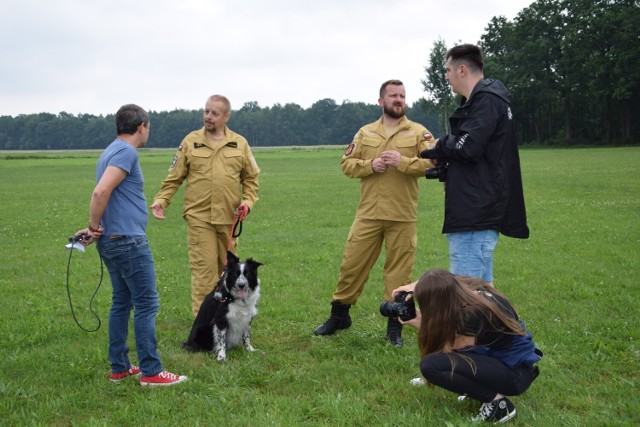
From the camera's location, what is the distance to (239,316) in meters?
5.82

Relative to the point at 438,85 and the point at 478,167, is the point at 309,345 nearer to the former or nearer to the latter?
the point at 478,167

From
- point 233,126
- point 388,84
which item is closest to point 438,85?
point 233,126

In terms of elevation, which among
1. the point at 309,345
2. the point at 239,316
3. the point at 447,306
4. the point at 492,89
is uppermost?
the point at 492,89

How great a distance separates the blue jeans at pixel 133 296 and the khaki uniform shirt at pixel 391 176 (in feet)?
7.94

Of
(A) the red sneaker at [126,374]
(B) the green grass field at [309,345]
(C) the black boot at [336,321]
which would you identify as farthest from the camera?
(C) the black boot at [336,321]

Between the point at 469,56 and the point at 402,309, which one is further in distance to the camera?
the point at 469,56

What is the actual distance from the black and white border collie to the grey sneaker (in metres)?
2.61

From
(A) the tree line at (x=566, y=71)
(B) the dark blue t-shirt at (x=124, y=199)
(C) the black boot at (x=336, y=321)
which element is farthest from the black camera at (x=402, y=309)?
(A) the tree line at (x=566, y=71)

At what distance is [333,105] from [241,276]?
462 ft

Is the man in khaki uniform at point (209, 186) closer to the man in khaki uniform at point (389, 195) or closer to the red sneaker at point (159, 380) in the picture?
the man in khaki uniform at point (389, 195)

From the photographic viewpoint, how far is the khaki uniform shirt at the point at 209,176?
6309 mm

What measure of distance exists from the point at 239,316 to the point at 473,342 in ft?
8.34

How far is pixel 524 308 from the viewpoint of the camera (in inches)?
281

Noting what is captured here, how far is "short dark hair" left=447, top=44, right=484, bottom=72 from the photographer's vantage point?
4.46 meters
